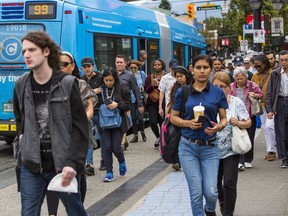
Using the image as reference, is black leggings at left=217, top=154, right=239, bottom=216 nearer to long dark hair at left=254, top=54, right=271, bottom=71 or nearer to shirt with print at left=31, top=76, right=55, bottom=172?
shirt with print at left=31, top=76, right=55, bottom=172

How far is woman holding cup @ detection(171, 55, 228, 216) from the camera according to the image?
5.25 meters

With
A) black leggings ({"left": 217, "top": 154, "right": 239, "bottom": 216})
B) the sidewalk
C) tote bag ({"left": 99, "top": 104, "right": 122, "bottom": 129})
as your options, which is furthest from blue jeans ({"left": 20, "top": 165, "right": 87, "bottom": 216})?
tote bag ({"left": 99, "top": 104, "right": 122, "bottom": 129})

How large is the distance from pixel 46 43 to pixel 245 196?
12.6 ft

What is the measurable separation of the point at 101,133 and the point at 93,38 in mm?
3779

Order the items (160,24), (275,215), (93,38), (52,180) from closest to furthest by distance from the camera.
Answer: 1. (52,180)
2. (275,215)
3. (93,38)
4. (160,24)

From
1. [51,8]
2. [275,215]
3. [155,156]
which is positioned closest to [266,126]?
[155,156]

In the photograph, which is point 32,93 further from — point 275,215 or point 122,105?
point 122,105

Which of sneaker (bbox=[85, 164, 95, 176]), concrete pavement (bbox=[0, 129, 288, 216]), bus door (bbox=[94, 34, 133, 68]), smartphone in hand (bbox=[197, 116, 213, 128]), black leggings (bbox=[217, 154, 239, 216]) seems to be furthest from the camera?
bus door (bbox=[94, 34, 133, 68])

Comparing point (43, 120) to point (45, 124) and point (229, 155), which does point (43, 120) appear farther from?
point (229, 155)

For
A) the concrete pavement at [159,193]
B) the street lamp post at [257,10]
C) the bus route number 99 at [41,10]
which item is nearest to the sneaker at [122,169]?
the concrete pavement at [159,193]

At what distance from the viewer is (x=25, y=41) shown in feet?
14.1

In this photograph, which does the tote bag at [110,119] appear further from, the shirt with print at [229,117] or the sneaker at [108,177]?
the shirt with print at [229,117]

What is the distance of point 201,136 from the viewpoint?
5297mm

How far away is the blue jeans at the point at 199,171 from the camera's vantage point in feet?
17.2
